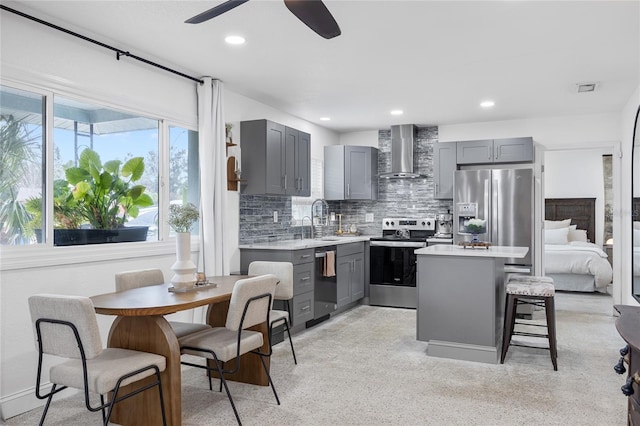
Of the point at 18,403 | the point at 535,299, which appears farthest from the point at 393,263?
the point at 18,403

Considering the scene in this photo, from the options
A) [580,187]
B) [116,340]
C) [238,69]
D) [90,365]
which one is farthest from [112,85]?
[580,187]

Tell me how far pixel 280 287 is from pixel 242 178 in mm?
1580

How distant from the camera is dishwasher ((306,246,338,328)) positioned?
5082 millimetres

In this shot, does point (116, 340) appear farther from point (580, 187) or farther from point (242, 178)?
point (580, 187)

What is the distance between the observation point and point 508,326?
388 centimetres

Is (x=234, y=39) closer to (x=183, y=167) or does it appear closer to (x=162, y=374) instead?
(x=183, y=167)

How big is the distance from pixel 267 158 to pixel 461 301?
2327mm

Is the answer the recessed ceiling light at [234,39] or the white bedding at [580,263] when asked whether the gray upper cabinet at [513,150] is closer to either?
the white bedding at [580,263]

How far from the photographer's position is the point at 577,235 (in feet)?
→ 29.4

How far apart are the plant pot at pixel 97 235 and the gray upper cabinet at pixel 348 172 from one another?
Result: 10.6 ft

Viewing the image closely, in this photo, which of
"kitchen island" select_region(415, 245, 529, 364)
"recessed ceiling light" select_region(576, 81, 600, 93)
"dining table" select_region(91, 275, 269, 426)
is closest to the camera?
"dining table" select_region(91, 275, 269, 426)

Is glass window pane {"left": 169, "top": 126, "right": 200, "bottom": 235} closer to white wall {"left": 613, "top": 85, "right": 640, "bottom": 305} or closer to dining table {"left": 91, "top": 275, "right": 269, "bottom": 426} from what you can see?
dining table {"left": 91, "top": 275, "right": 269, "bottom": 426}

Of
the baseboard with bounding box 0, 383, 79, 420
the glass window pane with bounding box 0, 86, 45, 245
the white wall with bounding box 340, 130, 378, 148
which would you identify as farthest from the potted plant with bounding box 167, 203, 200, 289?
the white wall with bounding box 340, 130, 378, 148

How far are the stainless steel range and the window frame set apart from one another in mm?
3110
